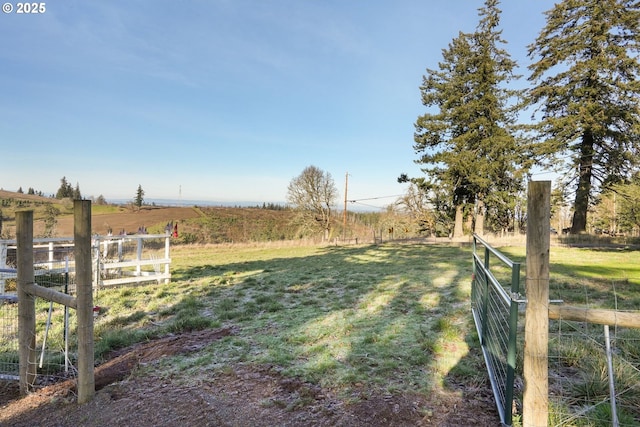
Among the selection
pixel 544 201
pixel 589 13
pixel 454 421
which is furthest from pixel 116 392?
pixel 589 13

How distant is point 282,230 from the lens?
37094 millimetres

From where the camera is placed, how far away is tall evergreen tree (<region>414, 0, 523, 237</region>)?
1972 cm

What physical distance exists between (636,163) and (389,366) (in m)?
19.7

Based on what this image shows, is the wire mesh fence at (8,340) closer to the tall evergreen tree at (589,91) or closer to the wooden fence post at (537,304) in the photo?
the wooden fence post at (537,304)

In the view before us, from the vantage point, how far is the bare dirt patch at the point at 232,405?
253cm

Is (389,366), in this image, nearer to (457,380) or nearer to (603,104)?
(457,380)

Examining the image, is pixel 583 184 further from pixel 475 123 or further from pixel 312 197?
pixel 312 197

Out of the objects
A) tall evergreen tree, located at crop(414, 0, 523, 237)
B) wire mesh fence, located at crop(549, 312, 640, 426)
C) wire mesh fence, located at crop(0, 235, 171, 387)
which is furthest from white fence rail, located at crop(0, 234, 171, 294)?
tall evergreen tree, located at crop(414, 0, 523, 237)

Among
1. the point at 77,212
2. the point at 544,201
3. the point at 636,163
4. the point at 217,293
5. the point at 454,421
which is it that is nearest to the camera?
the point at 544,201

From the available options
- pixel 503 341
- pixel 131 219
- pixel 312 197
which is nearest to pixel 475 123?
pixel 312 197

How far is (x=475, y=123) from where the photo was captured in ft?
66.9

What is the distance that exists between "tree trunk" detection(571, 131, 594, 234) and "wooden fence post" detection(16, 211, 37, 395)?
69.5 feet

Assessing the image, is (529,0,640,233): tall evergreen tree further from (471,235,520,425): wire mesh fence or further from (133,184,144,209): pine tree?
(133,184,144,209): pine tree

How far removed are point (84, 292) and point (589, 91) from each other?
21.1 metres
